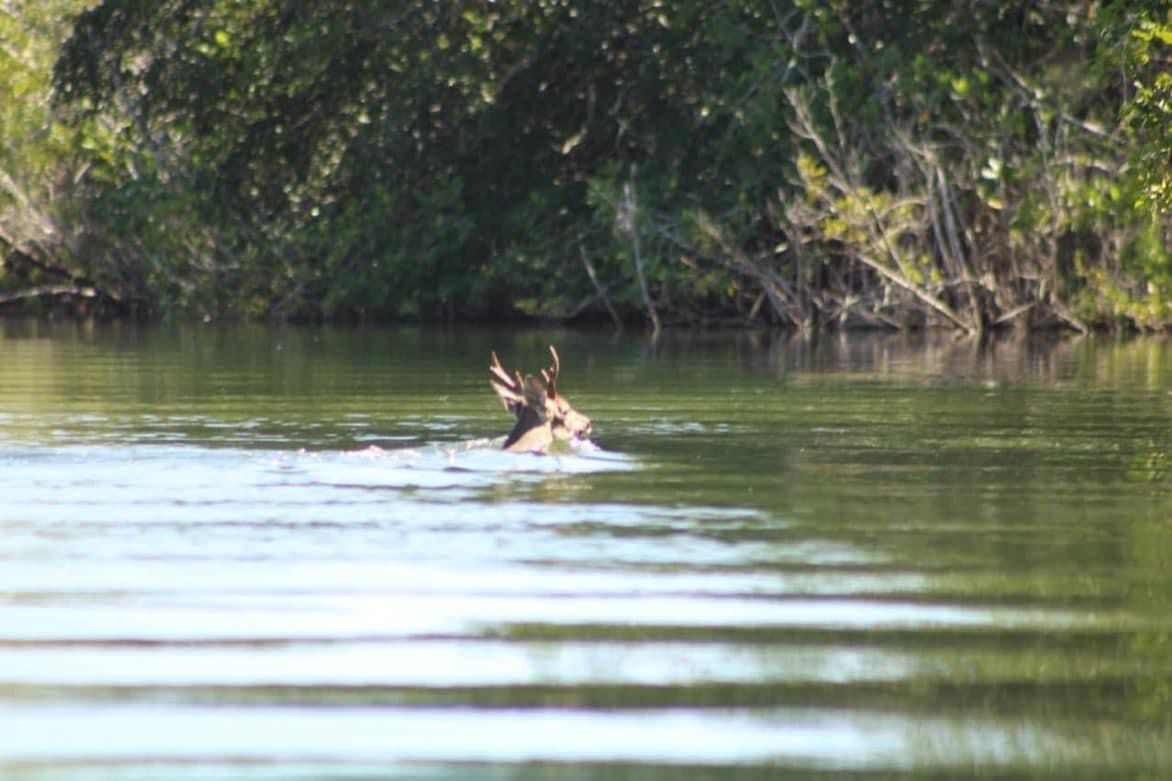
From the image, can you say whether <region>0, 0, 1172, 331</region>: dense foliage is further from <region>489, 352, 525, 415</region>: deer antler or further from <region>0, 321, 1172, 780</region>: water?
<region>489, 352, 525, 415</region>: deer antler

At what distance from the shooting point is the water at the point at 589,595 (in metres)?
5.14

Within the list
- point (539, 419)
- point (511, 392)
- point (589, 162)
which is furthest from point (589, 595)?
point (589, 162)

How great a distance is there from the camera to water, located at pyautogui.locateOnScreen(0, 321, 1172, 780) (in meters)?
5.14

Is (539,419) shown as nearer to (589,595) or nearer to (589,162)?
(589,595)

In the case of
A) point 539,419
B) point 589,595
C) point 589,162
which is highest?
point 589,162

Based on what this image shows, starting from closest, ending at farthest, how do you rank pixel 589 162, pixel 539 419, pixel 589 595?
pixel 589 595, pixel 539 419, pixel 589 162

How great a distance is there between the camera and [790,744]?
16.8ft

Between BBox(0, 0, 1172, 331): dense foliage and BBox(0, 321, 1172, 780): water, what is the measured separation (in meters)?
11.6

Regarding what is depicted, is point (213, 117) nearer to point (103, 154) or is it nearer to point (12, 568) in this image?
point (103, 154)

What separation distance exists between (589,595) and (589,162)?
26.0 metres

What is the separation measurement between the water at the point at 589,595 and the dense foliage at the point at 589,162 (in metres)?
11.6

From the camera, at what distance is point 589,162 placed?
32844 mm

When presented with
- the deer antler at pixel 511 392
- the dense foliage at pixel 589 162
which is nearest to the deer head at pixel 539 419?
the deer antler at pixel 511 392

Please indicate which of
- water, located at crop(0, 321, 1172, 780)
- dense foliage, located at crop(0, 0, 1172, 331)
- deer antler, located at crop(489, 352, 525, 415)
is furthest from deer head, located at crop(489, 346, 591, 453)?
dense foliage, located at crop(0, 0, 1172, 331)
